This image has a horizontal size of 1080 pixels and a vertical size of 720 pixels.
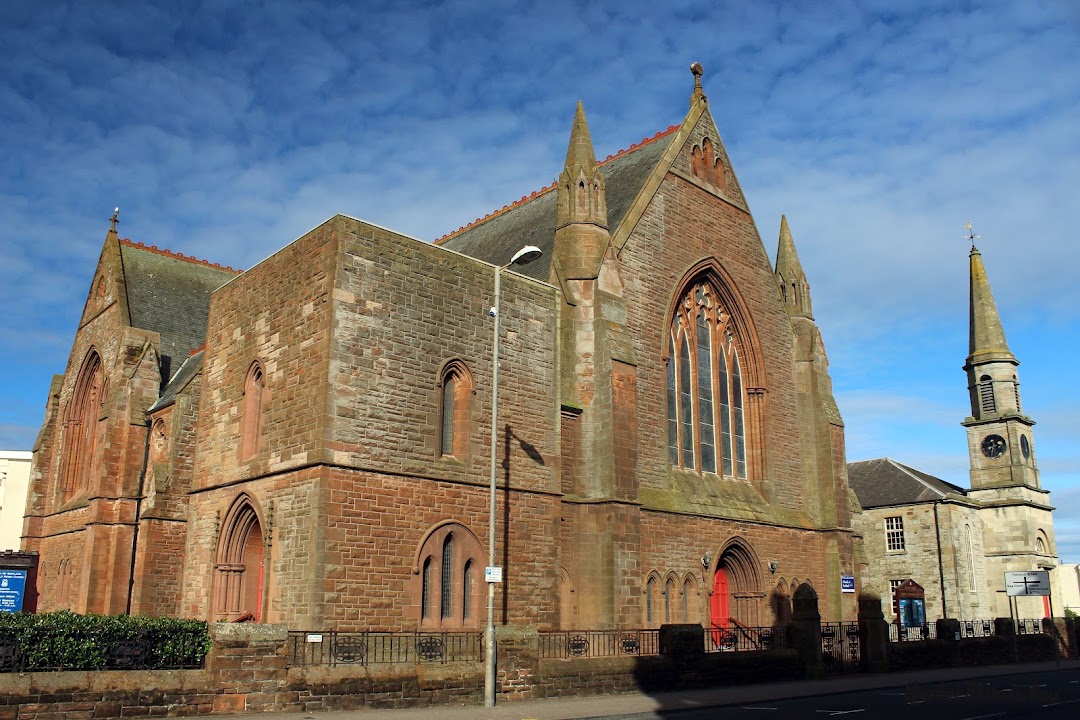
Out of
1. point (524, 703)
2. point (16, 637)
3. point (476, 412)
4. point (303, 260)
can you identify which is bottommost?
point (524, 703)

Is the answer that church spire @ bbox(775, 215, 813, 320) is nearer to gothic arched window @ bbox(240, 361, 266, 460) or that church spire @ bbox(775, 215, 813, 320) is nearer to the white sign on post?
the white sign on post

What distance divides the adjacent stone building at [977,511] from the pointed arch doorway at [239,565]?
37.6 meters

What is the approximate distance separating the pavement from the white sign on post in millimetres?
8463

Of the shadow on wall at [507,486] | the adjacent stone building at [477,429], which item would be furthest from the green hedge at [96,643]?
the shadow on wall at [507,486]

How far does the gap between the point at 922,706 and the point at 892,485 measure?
130ft

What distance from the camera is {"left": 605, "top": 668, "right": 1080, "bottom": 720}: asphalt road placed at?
15.7 meters

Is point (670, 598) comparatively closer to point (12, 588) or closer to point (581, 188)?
point (581, 188)

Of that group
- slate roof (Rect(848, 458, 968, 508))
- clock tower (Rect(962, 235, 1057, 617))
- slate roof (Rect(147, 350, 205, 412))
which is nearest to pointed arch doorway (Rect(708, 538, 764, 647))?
slate roof (Rect(147, 350, 205, 412))

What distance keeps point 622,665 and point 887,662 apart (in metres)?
11.7

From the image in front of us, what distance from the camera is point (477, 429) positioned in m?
21.9

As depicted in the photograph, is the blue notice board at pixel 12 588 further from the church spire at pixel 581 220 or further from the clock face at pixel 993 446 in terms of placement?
the clock face at pixel 993 446

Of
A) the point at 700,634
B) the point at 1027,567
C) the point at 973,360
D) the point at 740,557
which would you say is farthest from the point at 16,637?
the point at 973,360

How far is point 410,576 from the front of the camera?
19.8m

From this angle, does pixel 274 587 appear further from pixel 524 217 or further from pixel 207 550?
pixel 524 217
